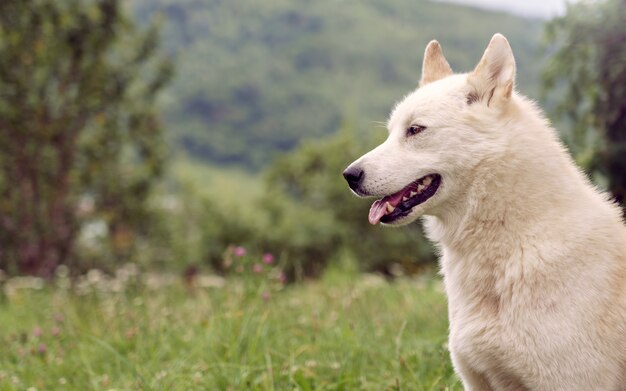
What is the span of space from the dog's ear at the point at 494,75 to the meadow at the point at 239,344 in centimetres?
154

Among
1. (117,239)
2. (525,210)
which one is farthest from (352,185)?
(117,239)

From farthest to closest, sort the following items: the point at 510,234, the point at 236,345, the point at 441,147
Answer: the point at 236,345 → the point at 441,147 → the point at 510,234

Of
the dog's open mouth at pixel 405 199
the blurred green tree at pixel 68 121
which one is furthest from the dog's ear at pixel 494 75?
the blurred green tree at pixel 68 121

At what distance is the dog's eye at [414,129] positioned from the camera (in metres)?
3.06

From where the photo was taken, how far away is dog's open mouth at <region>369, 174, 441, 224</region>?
3002mm

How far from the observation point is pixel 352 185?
3094 mm

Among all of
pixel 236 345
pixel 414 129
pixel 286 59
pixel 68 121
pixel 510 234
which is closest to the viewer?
pixel 510 234

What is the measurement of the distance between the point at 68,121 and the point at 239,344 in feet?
36.9

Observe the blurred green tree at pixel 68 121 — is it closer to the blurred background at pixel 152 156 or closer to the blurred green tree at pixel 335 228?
the blurred background at pixel 152 156

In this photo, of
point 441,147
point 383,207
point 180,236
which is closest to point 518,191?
point 441,147

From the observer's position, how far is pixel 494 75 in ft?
9.89

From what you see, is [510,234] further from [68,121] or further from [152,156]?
[152,156]

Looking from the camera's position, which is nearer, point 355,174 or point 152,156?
point 355,174

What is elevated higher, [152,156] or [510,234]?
[510,234]
